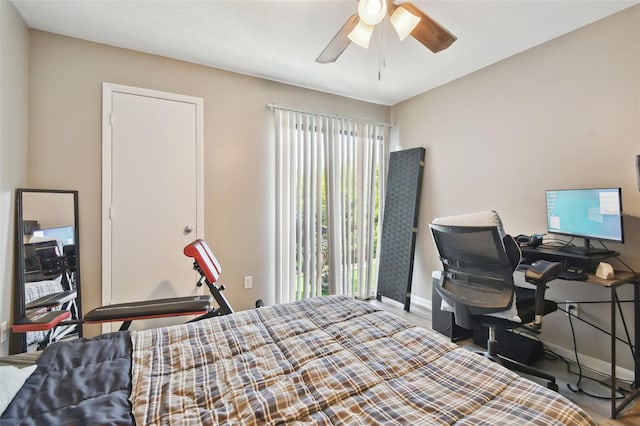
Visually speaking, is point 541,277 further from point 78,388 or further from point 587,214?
point 78,388

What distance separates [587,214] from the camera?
209cm

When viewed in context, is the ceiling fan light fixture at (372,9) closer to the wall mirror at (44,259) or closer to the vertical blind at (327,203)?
the vertical blind at (327,203)

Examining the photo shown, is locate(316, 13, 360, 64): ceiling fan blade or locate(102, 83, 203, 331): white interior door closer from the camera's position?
locate(316, 13, 360, 64): ceiling fan blade

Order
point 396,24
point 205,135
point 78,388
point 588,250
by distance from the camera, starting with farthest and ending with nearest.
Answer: point 205,135 < point 588,250 < point 396,24 < point 78,388

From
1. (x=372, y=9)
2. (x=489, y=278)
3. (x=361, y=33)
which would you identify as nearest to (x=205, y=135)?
(x=361, y=33)

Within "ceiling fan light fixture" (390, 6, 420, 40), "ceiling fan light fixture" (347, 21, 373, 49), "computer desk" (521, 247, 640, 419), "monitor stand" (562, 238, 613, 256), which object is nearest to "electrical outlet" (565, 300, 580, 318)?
"computer desk" (521, 247, 640, 419)

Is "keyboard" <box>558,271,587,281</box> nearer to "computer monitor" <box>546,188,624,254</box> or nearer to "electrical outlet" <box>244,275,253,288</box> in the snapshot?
"computer monitor" <box>546,188,624,254</box>

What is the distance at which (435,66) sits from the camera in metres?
2.90

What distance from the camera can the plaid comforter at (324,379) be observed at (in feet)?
2.77

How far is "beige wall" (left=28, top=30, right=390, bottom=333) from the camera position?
2.30 m

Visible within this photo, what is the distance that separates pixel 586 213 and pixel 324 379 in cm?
224

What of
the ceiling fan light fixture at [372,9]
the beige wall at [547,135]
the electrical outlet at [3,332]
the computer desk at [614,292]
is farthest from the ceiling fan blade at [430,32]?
the electrical outlet at [3,332]

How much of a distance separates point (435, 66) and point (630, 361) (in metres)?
2.83

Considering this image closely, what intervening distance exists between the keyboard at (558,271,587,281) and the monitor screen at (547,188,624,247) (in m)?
0.32
